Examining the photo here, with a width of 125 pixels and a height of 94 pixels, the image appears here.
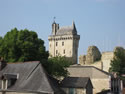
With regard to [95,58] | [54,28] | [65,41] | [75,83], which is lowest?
[75,83]

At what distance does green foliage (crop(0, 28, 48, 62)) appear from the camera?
31.5m

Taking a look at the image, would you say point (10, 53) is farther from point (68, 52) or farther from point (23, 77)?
point (68, 52)

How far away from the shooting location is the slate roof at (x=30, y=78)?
21.1 meters

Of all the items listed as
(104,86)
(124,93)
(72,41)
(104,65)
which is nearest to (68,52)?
(72,41)

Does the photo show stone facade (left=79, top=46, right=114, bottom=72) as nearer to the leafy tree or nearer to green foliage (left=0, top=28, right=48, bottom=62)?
the leafy tree

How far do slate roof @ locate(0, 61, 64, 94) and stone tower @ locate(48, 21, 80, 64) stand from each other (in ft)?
169

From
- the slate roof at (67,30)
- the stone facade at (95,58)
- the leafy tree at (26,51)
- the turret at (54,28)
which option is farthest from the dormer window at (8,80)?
the turret at (54,28)

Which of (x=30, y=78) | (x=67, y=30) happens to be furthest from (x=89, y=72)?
(x=67, y=30)

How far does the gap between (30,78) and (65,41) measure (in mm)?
57207

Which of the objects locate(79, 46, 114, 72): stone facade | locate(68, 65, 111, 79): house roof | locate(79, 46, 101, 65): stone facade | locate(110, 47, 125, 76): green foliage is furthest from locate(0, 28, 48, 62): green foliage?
locate(79, 46, 101, 65): stone facade

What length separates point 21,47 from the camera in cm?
3181

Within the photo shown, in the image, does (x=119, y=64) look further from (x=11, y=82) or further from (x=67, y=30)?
(x=67, y=30)

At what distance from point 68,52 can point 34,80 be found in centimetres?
5636

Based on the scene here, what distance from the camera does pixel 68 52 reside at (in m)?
78.4
